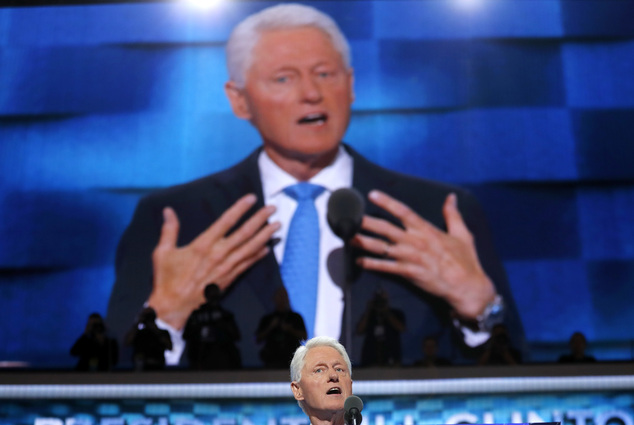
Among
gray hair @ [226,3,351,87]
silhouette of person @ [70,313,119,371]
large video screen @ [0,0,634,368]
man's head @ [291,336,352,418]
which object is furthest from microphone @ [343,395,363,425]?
gray hair @ [226,3,351,87]

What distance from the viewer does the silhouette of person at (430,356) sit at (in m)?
4.53

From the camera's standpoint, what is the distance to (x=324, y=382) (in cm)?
207

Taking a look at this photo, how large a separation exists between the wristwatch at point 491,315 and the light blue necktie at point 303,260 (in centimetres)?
102

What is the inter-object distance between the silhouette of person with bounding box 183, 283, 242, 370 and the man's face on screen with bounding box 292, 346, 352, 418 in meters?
2.49

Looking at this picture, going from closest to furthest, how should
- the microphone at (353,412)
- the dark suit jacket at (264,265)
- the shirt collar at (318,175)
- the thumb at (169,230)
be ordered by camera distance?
the microphone at (353,412) < the dark suit jacket at (264,265) < the thumb at (169,230) < the shirt collar at (318,175)

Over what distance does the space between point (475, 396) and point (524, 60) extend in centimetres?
226

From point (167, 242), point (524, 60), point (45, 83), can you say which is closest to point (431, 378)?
point (167, 242)

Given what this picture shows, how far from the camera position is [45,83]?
16.8ft

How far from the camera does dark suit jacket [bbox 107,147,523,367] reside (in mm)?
4645

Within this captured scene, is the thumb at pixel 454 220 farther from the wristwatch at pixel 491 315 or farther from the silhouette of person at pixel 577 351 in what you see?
the silhouette of person at pixel 577 351

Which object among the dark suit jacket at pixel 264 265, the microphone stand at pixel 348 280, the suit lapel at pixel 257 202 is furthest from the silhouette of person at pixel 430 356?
the suit lapel at pixel 257 202

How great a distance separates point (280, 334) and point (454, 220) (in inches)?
52.1

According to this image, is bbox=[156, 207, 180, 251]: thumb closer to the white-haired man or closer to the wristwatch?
the white-haired man

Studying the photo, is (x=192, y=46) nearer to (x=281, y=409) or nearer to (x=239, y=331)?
(x=239, y=331)
